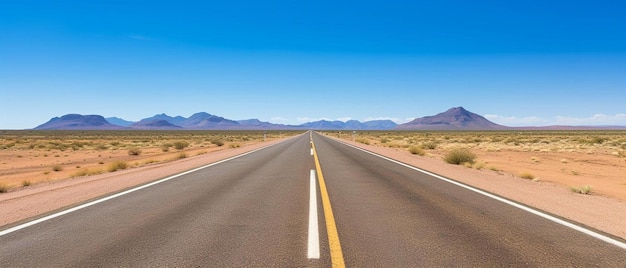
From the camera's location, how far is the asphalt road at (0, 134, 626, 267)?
13.8 ft

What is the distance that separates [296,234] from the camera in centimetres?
517

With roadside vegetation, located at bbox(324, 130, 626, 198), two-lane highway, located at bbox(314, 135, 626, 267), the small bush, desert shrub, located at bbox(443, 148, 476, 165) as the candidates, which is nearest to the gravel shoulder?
two-lane highway, located at bbox(314, 135, 626, 267)

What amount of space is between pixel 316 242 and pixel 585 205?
6270mm

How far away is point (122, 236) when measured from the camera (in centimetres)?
512

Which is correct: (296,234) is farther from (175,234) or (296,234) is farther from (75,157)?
(75,157)

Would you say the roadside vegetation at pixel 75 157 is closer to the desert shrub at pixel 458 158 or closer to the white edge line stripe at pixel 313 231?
the white edge line stripe at pixel 313 231

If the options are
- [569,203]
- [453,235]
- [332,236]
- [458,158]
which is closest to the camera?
[332,236]

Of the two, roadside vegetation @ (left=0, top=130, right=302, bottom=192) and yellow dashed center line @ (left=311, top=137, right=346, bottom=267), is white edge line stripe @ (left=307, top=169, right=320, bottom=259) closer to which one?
yellow dashed center line @ (left=311, top=137, right=346, bottom=267)

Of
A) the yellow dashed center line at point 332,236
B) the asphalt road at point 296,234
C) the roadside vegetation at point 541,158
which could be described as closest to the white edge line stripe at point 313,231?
the asphalt road at point 296,234

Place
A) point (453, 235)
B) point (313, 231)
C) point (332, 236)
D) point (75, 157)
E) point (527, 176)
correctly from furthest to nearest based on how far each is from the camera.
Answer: point (75, 157)
point (527, 176)
point (313, 231)
point (453, 235)
point (332, 236)

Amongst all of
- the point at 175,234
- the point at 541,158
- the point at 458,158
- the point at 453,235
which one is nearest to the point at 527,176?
the point at 458,158

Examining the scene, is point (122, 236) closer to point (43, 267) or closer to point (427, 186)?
point (43, 267)

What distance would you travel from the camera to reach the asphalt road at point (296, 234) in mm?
4199

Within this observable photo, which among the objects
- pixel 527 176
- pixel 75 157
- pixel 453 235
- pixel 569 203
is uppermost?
pixel 453 235
